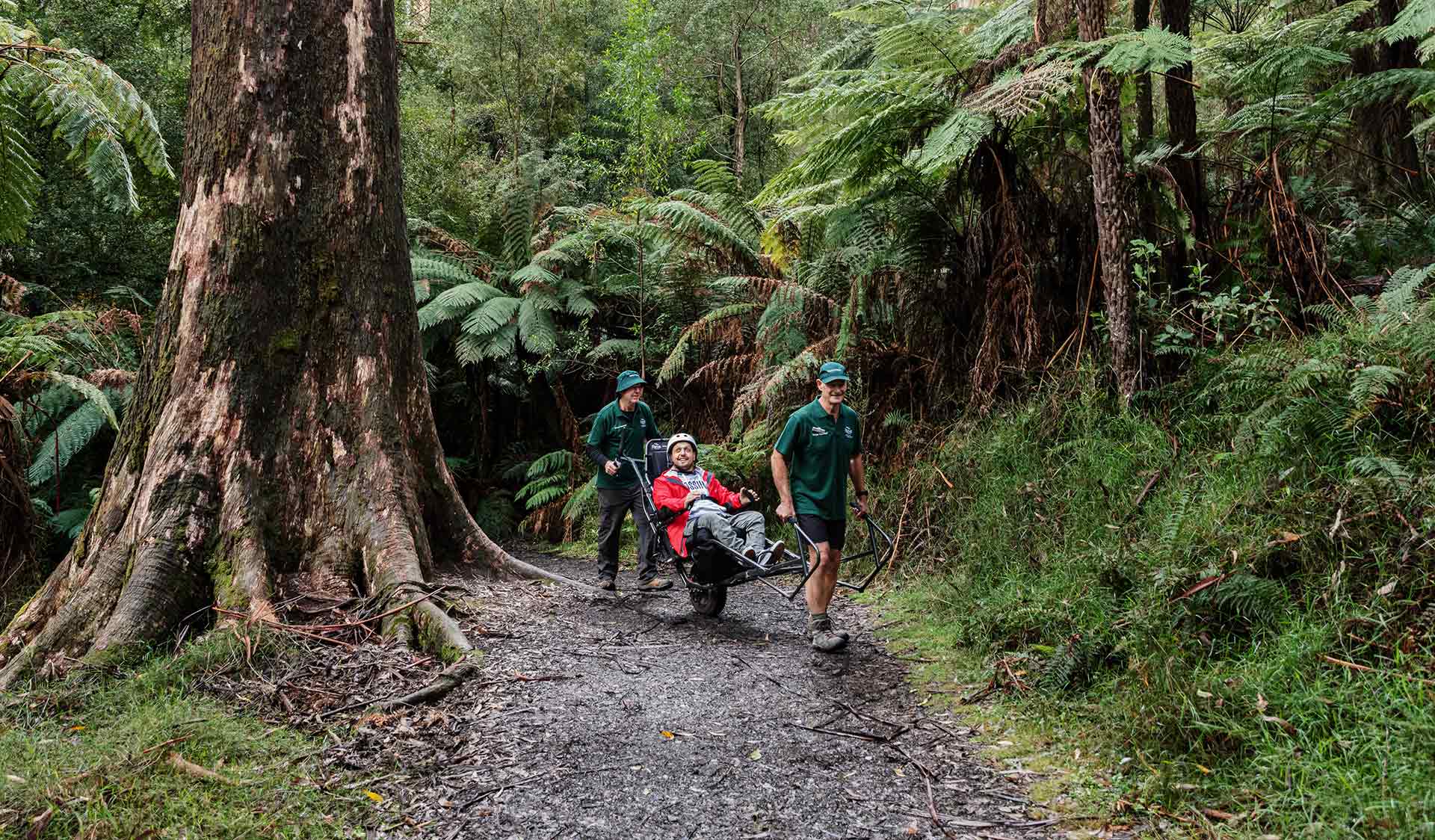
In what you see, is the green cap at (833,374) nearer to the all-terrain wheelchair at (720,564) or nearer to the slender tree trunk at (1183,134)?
the all-terrain wheelchair at (720,564)

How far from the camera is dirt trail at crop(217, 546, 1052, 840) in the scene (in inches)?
121

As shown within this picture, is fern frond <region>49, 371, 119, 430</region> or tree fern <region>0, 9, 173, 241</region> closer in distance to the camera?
tree fern <region>0, 9, 173, 241</region>

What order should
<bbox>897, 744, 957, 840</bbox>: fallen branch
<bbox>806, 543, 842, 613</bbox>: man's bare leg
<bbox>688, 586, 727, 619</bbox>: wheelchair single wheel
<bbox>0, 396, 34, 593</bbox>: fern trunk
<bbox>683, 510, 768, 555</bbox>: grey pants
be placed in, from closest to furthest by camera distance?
<bbox>897, 744, 957, 840</bbox>: fallen branch < <bbox>806, 543, 842, 613</bbox>: man's bare leg < <bbox>683, 510, 768, 555</bbox>: grey pants < <bbox>688, 586, 727, 619</bbox>: wheelchair single wheel < <bbox>0, 396, 34, 593</bbox>: fern trunk

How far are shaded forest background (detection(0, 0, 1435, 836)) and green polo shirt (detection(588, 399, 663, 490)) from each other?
1641mm

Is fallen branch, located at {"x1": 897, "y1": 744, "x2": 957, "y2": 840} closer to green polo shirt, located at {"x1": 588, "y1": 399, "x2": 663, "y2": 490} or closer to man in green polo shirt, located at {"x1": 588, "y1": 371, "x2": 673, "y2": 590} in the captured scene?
man in green polo shirt, located at {"x1": 588, "y1": 371, "x2": 673, "y2": 590}

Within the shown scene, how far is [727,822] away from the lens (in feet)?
10.0

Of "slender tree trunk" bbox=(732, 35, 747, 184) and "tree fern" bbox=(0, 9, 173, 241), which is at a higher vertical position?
"slender tree trunk" bbox=(732, 35, 747, 184)

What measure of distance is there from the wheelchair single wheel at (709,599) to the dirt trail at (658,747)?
2.44 feet

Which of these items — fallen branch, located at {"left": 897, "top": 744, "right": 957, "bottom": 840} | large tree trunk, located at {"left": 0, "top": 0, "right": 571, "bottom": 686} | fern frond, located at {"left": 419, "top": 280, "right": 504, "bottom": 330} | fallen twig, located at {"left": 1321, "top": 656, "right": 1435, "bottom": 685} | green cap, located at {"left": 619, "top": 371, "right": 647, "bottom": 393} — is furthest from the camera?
fern frond, located at {"left": 419, "top": 280, "right": 504, "bottom": 330}

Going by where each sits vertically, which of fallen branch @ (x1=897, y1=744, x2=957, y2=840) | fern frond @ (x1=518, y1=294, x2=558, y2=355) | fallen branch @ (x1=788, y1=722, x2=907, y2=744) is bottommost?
fallen branch @ (x1=897, y1=744, x2=957, y2=840)

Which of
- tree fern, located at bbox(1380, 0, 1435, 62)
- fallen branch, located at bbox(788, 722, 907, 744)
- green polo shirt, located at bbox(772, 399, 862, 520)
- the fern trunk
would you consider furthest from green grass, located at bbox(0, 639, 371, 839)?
tree fern, located at bbox(1380, 0, 1435, 62)

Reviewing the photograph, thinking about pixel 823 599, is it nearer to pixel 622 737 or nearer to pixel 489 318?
pixel 622 737

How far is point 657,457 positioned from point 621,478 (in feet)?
1.30

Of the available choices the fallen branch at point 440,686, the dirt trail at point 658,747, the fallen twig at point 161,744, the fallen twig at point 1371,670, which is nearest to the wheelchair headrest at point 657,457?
the dirt trail at point 658,747
